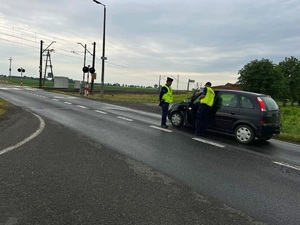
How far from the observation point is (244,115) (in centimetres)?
866

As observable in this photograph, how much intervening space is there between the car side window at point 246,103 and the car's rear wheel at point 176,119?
254 cm

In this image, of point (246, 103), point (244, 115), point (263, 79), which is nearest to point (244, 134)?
point (244, 115)

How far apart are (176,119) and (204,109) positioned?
1.83m

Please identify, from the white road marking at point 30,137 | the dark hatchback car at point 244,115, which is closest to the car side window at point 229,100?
the dark hatchback car at point 244,115

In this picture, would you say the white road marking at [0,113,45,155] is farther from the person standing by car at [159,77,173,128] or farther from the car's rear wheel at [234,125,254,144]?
the car's rear wheel at [234,125,254,144]

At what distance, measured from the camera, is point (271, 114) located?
338 inches

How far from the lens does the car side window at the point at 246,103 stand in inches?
341

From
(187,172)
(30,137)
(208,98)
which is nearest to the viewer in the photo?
(187,172)

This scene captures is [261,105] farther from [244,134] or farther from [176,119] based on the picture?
[176,119]

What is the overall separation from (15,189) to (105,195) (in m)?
1.34

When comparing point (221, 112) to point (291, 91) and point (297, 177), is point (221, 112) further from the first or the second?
point (291, 91)

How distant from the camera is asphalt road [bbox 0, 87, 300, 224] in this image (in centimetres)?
367

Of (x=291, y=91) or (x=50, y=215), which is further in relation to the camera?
(x=291, y=91)

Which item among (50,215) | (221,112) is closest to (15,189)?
(50,215)
